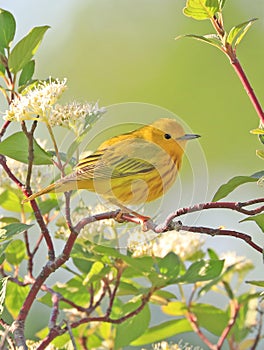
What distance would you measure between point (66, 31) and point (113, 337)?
3.31 m

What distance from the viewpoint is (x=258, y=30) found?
3727 millimetres

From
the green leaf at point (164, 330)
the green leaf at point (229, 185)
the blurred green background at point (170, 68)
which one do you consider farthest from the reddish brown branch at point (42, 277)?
the blurred green background at point (170, 68)

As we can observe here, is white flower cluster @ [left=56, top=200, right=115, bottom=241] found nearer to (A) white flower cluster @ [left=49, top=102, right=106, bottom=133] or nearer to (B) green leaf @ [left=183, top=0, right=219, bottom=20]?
(A) white flower cluster @ [left=49, top=102, right=106, bottom=133]

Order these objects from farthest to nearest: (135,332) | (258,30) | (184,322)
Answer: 1. (258,30)
2. (184,322)
3. (135,332)

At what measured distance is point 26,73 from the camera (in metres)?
0.93

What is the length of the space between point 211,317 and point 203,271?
183 millimetres

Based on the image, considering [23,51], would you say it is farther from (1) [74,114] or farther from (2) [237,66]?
(2) [237,66]

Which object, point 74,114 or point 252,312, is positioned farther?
point 252,312

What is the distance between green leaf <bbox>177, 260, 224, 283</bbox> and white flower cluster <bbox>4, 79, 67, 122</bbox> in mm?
277

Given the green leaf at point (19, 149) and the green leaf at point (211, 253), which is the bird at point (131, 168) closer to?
the green leaf at point (19, 149)

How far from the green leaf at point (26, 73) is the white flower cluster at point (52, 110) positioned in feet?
0.32

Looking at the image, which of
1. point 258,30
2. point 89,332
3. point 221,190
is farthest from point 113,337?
point 258,30

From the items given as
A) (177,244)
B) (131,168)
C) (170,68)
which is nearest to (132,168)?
(131,168)

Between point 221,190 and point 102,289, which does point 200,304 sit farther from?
point 221,190
